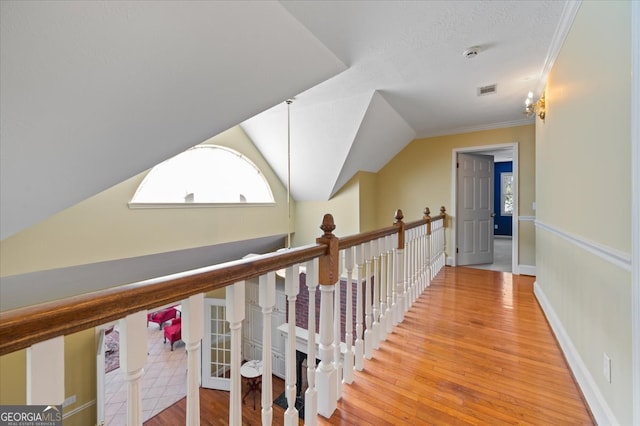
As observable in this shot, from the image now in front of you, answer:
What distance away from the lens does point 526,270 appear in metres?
4.05

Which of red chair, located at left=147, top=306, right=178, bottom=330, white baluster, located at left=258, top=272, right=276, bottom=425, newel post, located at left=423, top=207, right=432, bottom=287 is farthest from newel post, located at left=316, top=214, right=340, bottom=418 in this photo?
red chair, located at left=147, top=306, right=178, bottom=330

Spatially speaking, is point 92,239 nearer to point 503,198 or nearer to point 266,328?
point 266,328

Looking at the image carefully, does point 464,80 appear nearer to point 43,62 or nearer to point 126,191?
point 43,62

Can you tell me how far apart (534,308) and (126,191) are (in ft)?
15.0

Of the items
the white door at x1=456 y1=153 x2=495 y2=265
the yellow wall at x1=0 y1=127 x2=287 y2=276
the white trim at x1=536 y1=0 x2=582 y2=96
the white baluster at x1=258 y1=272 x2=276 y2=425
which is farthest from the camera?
the white door at x1=456 y1=153 x2=495 y2=265

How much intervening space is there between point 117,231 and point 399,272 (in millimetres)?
3111

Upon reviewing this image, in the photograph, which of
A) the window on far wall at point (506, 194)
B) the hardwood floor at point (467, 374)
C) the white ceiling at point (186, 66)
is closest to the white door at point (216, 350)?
the white ceiling at point (186, 66)

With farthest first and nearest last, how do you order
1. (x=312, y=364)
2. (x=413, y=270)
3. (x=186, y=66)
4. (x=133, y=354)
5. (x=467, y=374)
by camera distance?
(x=413, y=270) < (x=186, y=66) < (x=467, y=374) < (x=312, y=364) < (x=133, y=354)

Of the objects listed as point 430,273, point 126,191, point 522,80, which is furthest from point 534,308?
point 126,191

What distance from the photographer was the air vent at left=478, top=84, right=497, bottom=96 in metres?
3.10

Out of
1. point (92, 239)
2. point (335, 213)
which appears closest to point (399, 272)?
point (335, 213)

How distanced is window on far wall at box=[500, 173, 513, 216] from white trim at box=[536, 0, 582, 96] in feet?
22.0

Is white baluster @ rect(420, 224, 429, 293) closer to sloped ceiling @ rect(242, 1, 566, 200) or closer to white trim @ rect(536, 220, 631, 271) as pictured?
white trim @ rect(536, 220, 631, 271)

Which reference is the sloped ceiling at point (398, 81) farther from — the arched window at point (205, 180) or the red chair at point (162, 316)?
the red chair at point (162, 316)
